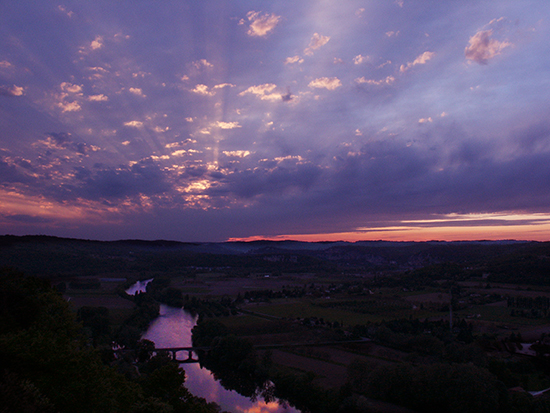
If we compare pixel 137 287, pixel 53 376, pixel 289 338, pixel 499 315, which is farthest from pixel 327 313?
pixel 53 376

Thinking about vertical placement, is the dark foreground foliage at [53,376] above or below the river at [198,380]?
above

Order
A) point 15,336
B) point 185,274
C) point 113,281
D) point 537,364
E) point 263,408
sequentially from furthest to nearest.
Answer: point 185,274 → point 113,281 → point 537,364 → point 263,408 → point 15,336

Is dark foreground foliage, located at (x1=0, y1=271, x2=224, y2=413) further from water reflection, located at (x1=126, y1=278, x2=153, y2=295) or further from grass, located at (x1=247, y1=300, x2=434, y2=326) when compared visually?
water reflection, located at (x1=126, y1=278, x2=153, y2=295)

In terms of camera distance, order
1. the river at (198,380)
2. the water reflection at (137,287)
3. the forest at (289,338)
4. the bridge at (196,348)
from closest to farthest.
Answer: the forest at (289,338) < the river at (198,380) < the bridge at (196,348) < the water reflection at (137,287)

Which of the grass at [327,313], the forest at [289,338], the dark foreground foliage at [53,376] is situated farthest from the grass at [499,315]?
the dark foreground foliage at [53,376]

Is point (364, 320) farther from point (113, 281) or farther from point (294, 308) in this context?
point (113, 281)

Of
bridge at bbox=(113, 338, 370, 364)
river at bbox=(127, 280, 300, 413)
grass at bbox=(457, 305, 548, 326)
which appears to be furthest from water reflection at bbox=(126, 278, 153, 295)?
grass at bbox=(457, 305, 548, 326)

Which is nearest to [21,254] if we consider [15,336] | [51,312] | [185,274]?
[51,312]

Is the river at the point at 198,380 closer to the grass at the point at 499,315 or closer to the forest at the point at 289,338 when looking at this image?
the forest at the point at 289,338
